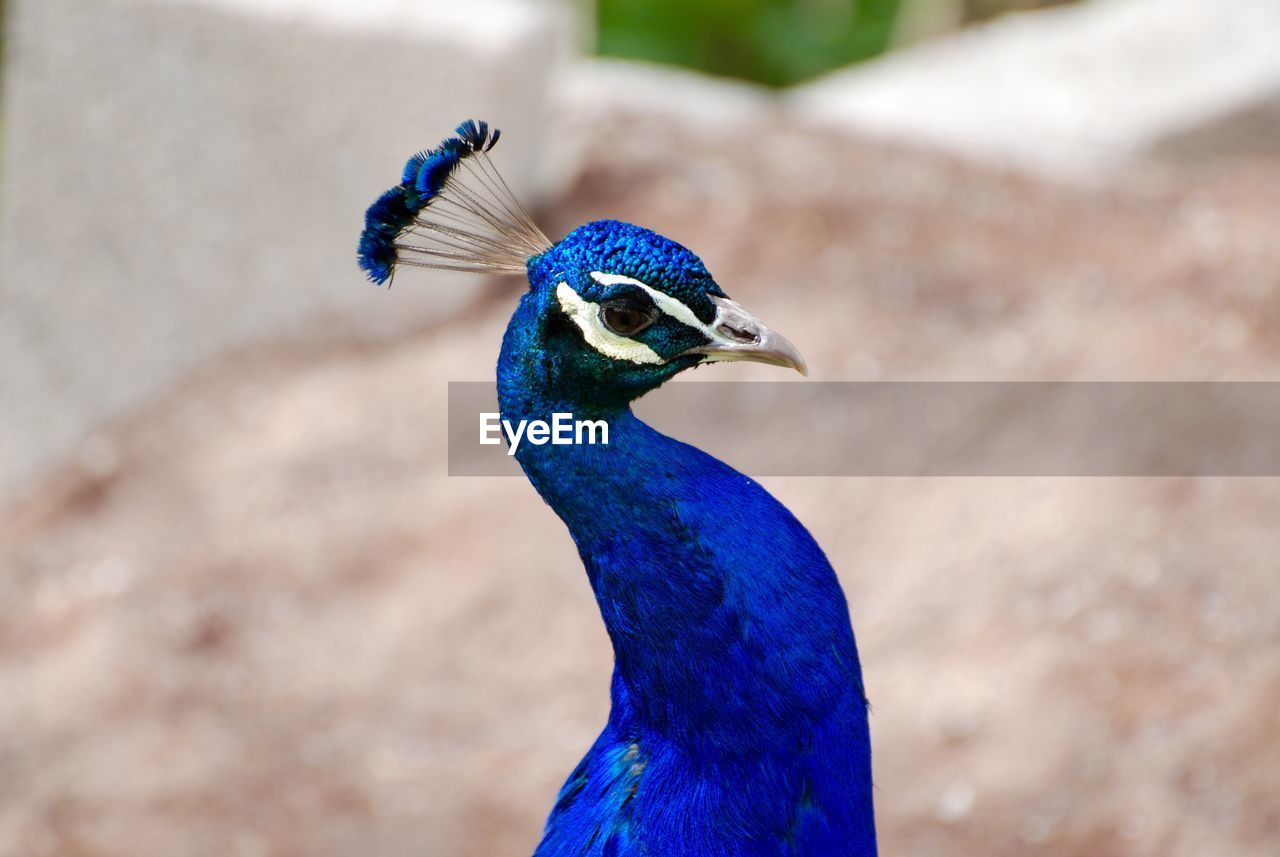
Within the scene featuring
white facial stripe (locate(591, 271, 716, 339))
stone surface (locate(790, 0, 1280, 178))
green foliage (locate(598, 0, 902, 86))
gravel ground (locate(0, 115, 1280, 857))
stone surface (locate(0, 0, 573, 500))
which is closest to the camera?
white facial stripe (locate(591, 271, 716, 339))

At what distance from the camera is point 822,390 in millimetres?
3797

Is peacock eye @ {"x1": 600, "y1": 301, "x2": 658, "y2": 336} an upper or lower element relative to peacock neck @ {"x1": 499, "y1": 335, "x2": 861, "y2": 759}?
upper

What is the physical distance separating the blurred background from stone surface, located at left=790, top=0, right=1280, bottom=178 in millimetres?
46

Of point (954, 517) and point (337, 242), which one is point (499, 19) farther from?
point (954, 517)

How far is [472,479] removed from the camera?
12.6 ft

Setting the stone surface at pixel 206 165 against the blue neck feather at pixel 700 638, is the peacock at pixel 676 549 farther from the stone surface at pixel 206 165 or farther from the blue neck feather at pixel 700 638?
the stone surface at pixel 206 165

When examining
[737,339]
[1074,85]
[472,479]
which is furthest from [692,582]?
[1074,85]

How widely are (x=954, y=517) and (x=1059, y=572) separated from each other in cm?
30

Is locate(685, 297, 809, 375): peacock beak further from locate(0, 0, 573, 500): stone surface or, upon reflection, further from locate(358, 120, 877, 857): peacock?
locate(0, 0, 573, 500): stone surface

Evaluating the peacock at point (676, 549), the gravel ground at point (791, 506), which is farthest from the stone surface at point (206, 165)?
the peacock at point (676, 549)

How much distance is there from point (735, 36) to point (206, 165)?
14.8 feet

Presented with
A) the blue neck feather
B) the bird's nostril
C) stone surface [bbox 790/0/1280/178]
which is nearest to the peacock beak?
the bird's nostril

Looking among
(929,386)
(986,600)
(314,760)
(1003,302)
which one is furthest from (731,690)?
(1003,302)

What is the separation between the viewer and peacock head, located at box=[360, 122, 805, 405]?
4.59ft
